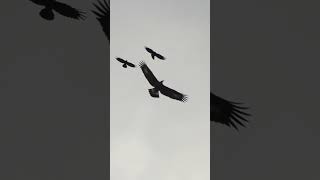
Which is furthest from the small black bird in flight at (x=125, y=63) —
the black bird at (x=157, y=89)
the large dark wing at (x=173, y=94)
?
the large dark wing at (x=173, y=94)

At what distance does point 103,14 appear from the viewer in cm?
166

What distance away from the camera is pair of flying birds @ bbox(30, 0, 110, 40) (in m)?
1.59

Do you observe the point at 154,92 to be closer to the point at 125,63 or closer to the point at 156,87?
the point at 156,87

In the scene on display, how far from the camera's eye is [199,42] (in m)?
1.82

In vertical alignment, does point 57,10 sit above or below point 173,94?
above

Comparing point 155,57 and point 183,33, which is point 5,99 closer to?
Result: point 155,57

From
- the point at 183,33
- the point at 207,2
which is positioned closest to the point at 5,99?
the point at 183,33

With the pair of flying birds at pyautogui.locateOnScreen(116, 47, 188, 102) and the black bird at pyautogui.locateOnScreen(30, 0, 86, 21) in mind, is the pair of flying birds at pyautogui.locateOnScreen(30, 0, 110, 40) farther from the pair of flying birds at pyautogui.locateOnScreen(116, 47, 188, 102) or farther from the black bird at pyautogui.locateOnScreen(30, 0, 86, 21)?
the pair of flying birds at pyautogui.locateOnScreen(116, 47, 188, 102)
